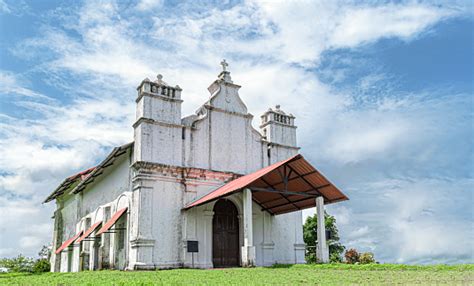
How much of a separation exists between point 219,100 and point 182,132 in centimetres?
252

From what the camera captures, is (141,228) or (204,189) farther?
(204,189)

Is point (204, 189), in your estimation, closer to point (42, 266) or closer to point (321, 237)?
point (321, 237)

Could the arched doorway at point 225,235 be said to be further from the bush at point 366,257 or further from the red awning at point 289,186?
the bush at point 366,257

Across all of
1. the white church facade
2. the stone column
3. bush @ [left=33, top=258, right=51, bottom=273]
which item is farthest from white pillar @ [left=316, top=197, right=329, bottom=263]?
bush @ [left=33, top=258, right=51, bottom=273]

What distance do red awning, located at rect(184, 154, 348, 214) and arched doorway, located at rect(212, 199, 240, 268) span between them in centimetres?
131

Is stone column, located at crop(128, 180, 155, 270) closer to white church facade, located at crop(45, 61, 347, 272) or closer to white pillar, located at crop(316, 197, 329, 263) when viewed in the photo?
white church facade, located at crop(45, 61, 347, 272)

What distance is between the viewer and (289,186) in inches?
740

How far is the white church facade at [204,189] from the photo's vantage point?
18120 mm

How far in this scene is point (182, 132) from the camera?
20125mm

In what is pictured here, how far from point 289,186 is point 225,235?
3.77m

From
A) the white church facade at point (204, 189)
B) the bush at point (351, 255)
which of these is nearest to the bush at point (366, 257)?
the bush at point (351, 255)

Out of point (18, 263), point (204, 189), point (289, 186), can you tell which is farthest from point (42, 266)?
point (289, 186)

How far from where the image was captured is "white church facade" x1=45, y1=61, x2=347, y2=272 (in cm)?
1812

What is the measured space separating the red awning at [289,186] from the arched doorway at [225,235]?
1.31 meters
